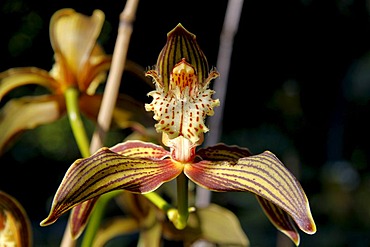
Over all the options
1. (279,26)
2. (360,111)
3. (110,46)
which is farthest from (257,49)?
(110,46)

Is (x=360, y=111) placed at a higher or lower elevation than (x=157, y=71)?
higher

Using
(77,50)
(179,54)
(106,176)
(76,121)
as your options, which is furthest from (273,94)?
(106,176)

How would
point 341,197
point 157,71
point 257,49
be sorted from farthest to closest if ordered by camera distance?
point 257,49, point 341,197, point 157,71

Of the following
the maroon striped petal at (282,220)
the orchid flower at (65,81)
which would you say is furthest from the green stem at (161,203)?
the orchid flower at (65,81)

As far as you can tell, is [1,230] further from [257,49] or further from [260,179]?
[257,49]

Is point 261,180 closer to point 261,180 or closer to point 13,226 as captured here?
point 261,180

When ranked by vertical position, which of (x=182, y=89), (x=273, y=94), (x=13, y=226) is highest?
(x=273, y=94)

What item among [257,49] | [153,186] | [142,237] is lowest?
[142,237]
